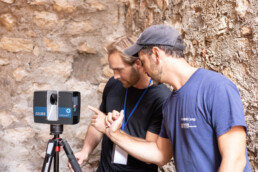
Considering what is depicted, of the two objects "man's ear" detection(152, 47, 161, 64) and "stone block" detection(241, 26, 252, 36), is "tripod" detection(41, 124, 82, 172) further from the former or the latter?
"stone block" detection(241, 26, 252, 36)

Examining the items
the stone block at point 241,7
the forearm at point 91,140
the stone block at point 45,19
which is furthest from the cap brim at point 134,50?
the stone block at point 45,19

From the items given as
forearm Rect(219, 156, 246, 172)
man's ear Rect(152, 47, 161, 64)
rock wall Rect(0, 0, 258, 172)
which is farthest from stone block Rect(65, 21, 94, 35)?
forearm Rect(219, 156, 246, 172)

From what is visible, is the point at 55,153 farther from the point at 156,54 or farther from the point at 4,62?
the point at 4,62

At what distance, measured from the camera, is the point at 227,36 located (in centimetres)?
111

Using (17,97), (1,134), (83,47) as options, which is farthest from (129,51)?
(1,134)

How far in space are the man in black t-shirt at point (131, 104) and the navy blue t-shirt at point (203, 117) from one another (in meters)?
0.30

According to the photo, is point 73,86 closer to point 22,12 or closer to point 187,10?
point 22,12

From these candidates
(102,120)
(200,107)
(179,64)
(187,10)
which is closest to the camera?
(200,107)

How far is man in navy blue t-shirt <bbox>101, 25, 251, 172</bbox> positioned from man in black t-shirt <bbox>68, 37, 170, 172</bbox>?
0.47 ft

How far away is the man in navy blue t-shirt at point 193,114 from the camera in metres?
0.74

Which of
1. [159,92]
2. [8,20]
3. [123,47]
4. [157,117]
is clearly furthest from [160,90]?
[8,20]

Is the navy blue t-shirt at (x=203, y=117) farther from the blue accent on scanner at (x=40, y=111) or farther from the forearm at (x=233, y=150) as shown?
the blue accent on scanner at (x=40, y=111)

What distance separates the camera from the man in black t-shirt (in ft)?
3.95

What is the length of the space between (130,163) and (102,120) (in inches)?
9.5
